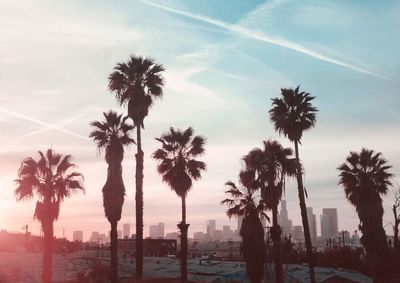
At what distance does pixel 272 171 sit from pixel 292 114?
6.03 m

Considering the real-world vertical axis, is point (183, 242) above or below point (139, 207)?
below

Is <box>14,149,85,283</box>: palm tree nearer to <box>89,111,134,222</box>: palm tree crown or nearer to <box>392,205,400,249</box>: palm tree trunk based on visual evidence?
<box>89,111,134,222</box>: palm tree crown

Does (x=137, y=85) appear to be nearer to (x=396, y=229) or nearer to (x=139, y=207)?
(x=139, y=207)

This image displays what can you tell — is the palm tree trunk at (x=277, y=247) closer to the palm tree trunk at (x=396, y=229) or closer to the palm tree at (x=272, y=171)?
the palm tree at (x=272, y=171)

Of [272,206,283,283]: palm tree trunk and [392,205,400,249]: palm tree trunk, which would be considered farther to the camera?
[392,205,400,249]: palm tree trunk

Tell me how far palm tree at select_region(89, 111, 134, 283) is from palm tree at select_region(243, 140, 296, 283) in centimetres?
955

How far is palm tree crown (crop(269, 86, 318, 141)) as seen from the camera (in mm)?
40656

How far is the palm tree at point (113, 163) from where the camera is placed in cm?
3572

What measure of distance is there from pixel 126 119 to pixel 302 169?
48.0 ft

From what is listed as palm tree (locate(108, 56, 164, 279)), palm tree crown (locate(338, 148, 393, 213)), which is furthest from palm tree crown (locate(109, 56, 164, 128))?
palm tree crown (locate(338, 148, 393, 213))

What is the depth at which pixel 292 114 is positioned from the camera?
41375 mm

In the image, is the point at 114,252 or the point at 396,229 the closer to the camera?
the point at 114,252

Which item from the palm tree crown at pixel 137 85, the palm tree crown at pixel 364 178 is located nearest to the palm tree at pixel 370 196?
the palm tree crown at pixel 364 178

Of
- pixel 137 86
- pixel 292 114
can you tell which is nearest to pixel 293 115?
pixel 292 114
